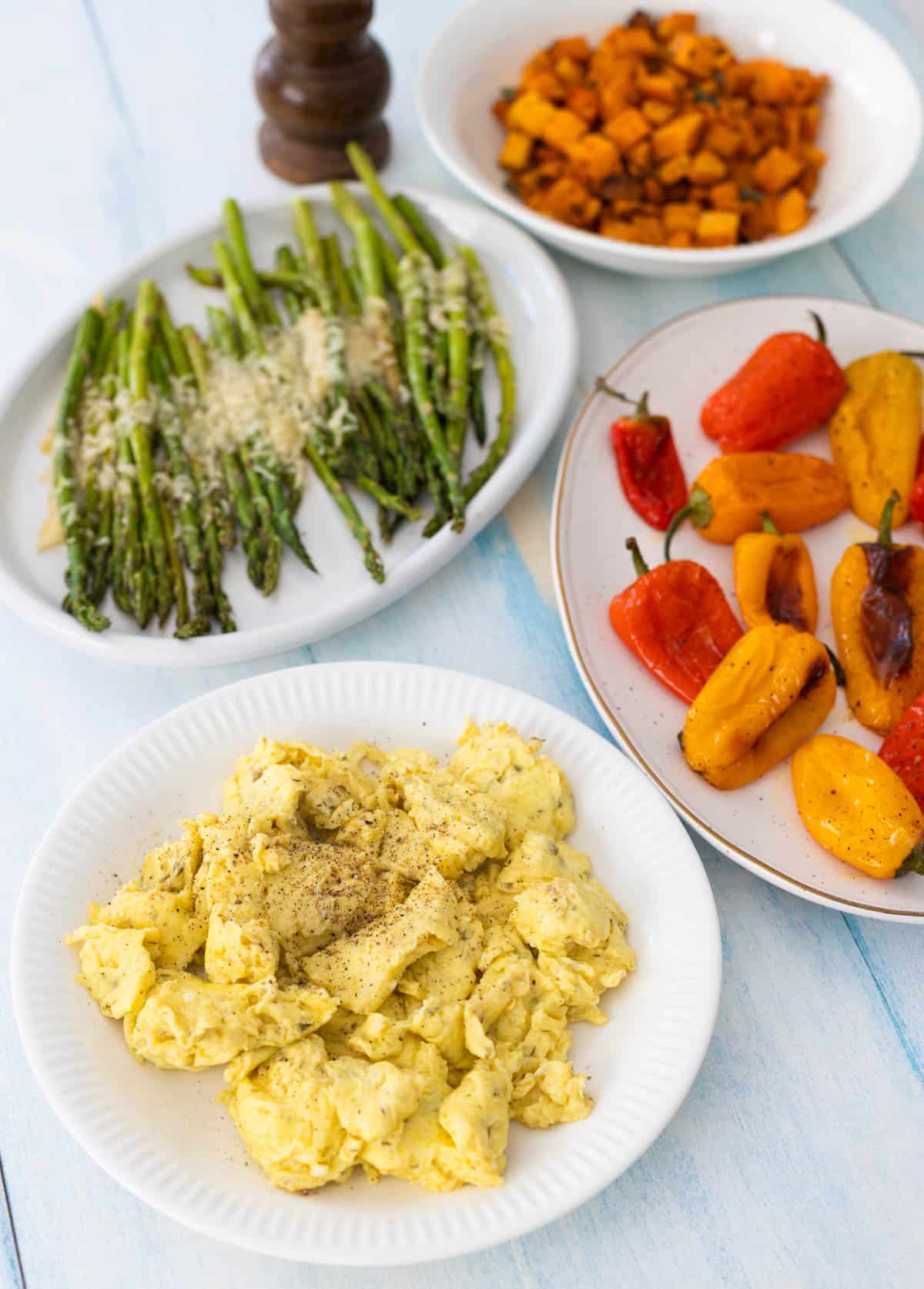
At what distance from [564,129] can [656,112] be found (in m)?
0.37

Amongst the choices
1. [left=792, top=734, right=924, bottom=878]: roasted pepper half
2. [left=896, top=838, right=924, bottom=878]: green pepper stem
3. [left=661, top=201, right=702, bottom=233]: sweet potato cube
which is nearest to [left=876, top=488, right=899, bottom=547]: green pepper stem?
[left=792, top=734, right=924, bottom=878]: roasted pepper half

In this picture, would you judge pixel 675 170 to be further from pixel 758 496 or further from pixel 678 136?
pixel 758 496

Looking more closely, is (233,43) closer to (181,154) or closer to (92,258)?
(181,154)

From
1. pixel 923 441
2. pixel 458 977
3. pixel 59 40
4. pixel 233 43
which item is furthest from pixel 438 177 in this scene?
pixel 458 977

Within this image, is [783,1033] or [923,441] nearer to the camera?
[783,1033]

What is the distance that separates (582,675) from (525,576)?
648mm

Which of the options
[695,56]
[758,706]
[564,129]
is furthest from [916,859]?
[695,56]

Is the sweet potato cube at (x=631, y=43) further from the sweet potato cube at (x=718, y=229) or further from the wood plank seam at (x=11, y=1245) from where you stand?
the wood plank seam at (x=11, y=1245)

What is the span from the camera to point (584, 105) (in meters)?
4.62

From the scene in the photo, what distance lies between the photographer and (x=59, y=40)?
17.9 feet

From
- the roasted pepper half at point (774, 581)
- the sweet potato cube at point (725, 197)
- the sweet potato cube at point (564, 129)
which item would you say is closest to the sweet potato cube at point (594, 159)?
the sweet potato cube at point (564, 129)

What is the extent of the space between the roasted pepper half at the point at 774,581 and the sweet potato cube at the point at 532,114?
6.55 feet

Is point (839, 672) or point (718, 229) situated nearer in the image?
point (839, 672)

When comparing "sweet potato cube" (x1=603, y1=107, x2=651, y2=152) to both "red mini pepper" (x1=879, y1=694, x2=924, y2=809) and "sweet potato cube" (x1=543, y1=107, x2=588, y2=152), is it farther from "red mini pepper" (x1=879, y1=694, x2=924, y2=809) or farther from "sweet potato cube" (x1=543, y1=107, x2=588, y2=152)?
"red mini pepper" (x1=879, y1=694, x2=924, y2=809)
